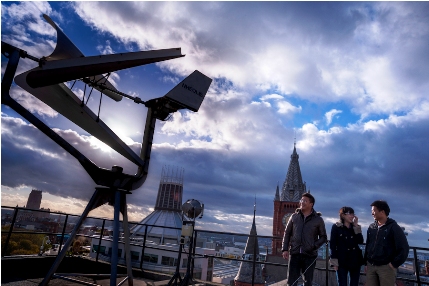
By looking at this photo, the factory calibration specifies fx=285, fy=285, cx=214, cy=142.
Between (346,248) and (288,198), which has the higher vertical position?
(288,198)

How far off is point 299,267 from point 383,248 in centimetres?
125

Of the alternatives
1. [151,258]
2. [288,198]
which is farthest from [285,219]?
[151,258]

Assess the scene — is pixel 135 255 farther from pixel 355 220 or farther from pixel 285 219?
pixel 355 220

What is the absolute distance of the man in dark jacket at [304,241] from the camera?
4387mm

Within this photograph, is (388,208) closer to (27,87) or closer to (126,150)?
(126,150)

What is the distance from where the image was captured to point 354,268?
445 centimetres

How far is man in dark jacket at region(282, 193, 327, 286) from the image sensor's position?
4.39m

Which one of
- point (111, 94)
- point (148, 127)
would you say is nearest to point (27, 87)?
point (111, 94)

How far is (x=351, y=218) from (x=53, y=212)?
656cm

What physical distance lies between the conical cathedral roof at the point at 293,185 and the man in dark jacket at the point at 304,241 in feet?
280

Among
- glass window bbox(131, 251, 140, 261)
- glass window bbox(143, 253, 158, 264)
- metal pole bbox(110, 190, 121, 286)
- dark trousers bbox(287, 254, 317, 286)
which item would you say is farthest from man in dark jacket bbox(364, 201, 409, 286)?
glass window bbox(143, 253, 158, 264)

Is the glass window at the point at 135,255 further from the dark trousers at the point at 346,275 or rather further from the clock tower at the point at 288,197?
the dark trousers at the point at 346,275

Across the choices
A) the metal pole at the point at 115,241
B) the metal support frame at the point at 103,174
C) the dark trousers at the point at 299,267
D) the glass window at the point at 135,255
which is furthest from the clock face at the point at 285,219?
the metal pole at the point at 115,241

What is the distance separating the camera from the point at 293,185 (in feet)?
286
